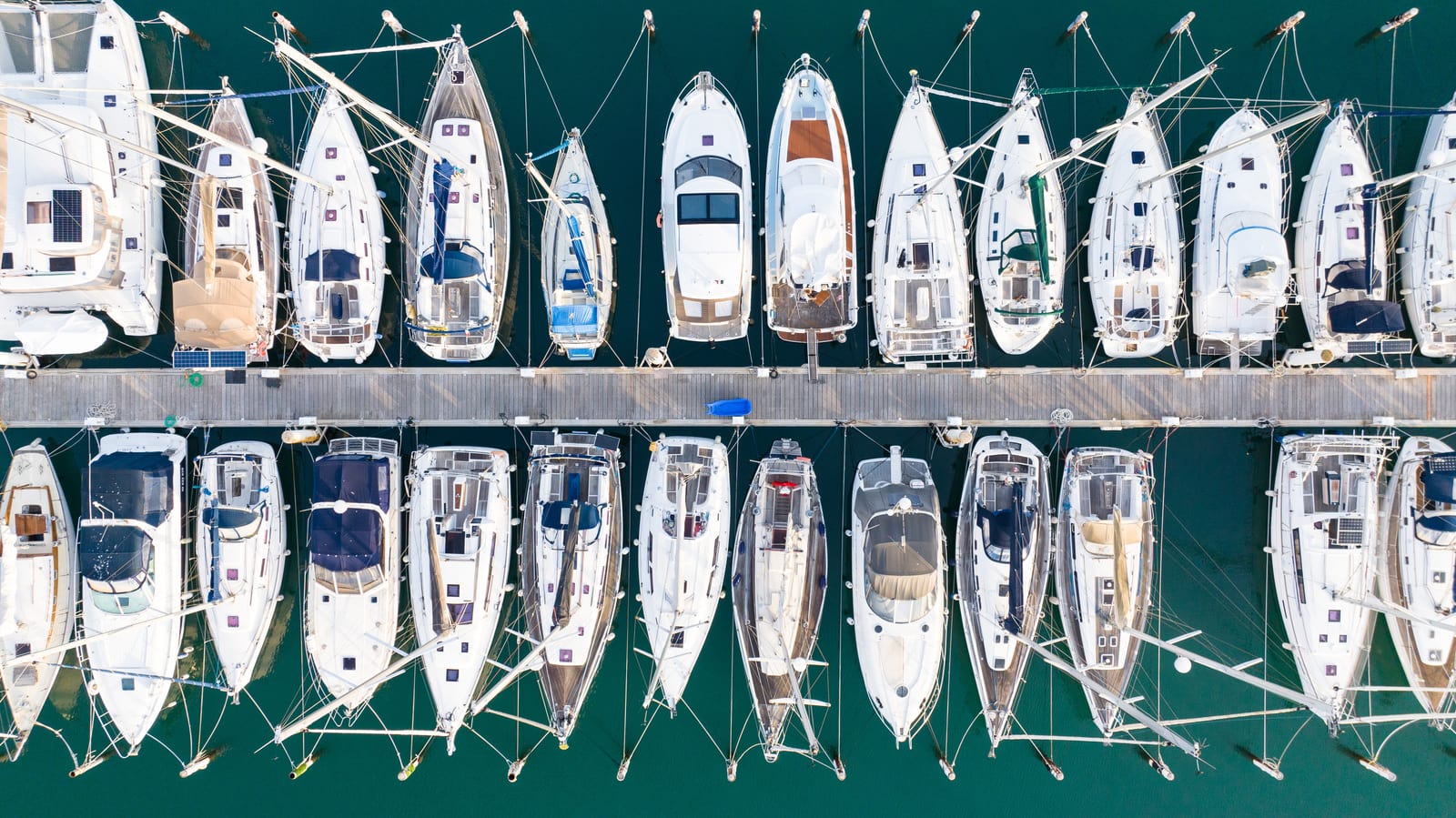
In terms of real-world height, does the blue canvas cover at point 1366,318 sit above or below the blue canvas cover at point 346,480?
above

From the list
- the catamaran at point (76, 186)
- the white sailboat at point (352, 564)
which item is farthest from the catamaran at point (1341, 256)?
the catamaran at point (76, 186)

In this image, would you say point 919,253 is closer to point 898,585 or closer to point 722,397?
point 722,397

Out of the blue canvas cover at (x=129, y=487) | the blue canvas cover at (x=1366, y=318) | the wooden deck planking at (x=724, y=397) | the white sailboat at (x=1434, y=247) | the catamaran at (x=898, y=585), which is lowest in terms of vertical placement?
the catamaran at (x=898, y=585)

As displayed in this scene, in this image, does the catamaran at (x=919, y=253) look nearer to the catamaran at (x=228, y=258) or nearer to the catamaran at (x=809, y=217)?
the catamaran at (x=809, y=217)

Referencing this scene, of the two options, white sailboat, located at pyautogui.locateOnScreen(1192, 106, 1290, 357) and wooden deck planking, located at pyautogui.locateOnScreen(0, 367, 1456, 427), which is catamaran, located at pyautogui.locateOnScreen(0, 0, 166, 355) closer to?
wooden deck planking, located at pyautogui.locateOnScreen(0, 367, 1456, 427)

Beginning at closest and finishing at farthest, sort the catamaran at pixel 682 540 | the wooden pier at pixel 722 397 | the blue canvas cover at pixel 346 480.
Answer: the blue canvas cover at pixel 346 480, the catamaran at pixel 682 540, the wooden pier at pixel 722 397
